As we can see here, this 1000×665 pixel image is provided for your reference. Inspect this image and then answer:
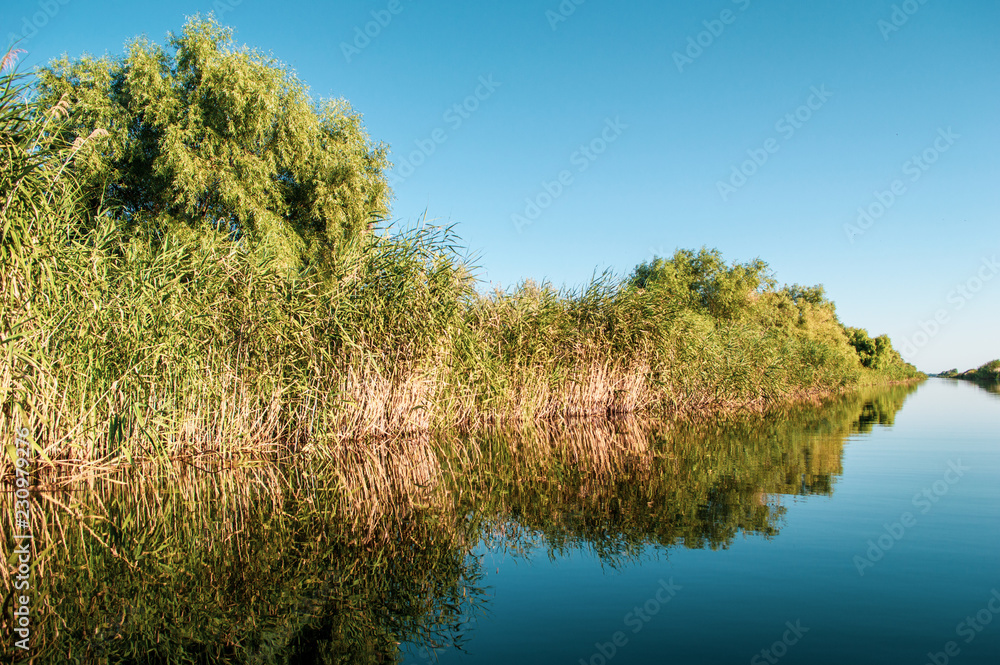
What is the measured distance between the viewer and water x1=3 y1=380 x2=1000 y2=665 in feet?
9.81

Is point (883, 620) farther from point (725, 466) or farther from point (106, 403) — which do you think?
point (106, 403)

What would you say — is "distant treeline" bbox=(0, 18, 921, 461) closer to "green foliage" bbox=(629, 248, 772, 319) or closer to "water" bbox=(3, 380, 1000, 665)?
"water" bbox=(3, 380, 1000, 665)

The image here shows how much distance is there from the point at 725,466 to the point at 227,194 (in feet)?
54.8

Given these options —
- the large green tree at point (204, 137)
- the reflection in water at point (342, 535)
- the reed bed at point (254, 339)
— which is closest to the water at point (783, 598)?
the reflection in water at point (342, 535)

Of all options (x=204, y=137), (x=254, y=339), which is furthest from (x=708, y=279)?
(x=254, y=339)

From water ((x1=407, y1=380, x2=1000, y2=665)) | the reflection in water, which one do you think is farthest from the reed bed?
water ((x1=407, y1=380, x2=1000, y2=665))

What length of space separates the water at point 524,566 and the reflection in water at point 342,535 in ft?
0.07

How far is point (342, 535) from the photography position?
4.75m

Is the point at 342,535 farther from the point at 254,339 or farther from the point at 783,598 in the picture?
the point at 254,339

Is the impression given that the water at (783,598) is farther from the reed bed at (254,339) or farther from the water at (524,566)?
the reed bed at (254,339)

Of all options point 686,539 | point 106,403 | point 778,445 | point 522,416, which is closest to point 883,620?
point 686,539

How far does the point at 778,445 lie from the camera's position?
10016 millimetres

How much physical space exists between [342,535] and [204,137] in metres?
18.7

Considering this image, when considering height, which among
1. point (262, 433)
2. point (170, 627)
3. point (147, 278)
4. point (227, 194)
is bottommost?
point (170, 627)
